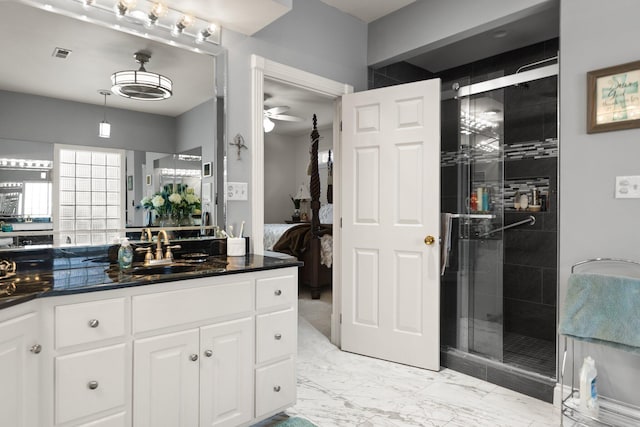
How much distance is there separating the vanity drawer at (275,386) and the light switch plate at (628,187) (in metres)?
2.01

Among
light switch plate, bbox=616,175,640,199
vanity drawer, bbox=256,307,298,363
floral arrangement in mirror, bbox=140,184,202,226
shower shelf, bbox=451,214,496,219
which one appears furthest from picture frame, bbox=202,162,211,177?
light switch plate, bbox=616,175,640,199

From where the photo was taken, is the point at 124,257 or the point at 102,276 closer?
the point at 102,276

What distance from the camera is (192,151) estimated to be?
2.46 meters

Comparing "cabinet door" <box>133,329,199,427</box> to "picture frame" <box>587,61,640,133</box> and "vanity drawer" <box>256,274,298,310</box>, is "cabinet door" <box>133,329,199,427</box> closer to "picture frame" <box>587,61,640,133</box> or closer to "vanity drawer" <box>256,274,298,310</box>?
"vanity drawer" <box>256,274,298,310</box>

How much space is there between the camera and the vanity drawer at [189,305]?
162cm

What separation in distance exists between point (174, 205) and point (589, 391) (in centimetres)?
251

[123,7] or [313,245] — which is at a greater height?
[123,7]

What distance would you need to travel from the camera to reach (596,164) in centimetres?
217

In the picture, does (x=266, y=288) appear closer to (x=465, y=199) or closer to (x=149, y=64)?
(x=149, y=64)

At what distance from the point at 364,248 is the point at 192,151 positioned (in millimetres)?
1547

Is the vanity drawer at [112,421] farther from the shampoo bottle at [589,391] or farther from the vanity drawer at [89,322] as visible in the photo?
the shampoo bottle at [589,391]

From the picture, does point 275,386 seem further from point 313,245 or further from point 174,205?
point 313,245

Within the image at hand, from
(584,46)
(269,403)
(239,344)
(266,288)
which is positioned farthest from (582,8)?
(269,403)

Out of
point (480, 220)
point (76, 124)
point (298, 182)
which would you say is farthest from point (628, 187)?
point (298, 182)
